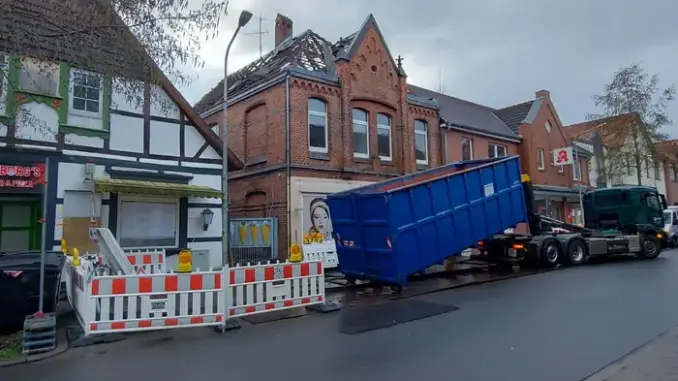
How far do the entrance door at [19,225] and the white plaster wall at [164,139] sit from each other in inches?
123

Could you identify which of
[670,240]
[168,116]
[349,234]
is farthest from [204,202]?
[670,240]

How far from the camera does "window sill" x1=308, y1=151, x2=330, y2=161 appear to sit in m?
16.7

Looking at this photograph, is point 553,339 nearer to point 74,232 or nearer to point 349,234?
A: point 349,234

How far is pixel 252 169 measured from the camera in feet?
58.3

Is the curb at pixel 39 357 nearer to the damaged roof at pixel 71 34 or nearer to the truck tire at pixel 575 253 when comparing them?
the damaged roof at pixel 71 34

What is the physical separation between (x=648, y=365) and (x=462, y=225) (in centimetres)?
709

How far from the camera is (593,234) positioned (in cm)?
1689

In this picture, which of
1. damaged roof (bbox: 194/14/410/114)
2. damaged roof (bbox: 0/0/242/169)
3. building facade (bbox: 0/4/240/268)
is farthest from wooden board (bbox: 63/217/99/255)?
damaged roof (bbox: 194/14/410/114)

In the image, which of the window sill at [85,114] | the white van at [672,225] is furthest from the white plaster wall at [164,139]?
the white van at [672,225]

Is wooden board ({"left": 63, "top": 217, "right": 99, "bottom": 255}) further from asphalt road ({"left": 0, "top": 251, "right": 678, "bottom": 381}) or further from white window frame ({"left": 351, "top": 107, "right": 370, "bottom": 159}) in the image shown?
white window frame ({"left": 351, "top": 107, "right": 370, "bottom": 159})

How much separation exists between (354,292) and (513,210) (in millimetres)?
5793

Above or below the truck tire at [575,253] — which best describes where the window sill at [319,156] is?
above

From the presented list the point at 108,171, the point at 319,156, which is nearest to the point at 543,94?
the point at 319,156

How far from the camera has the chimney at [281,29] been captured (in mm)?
22312
